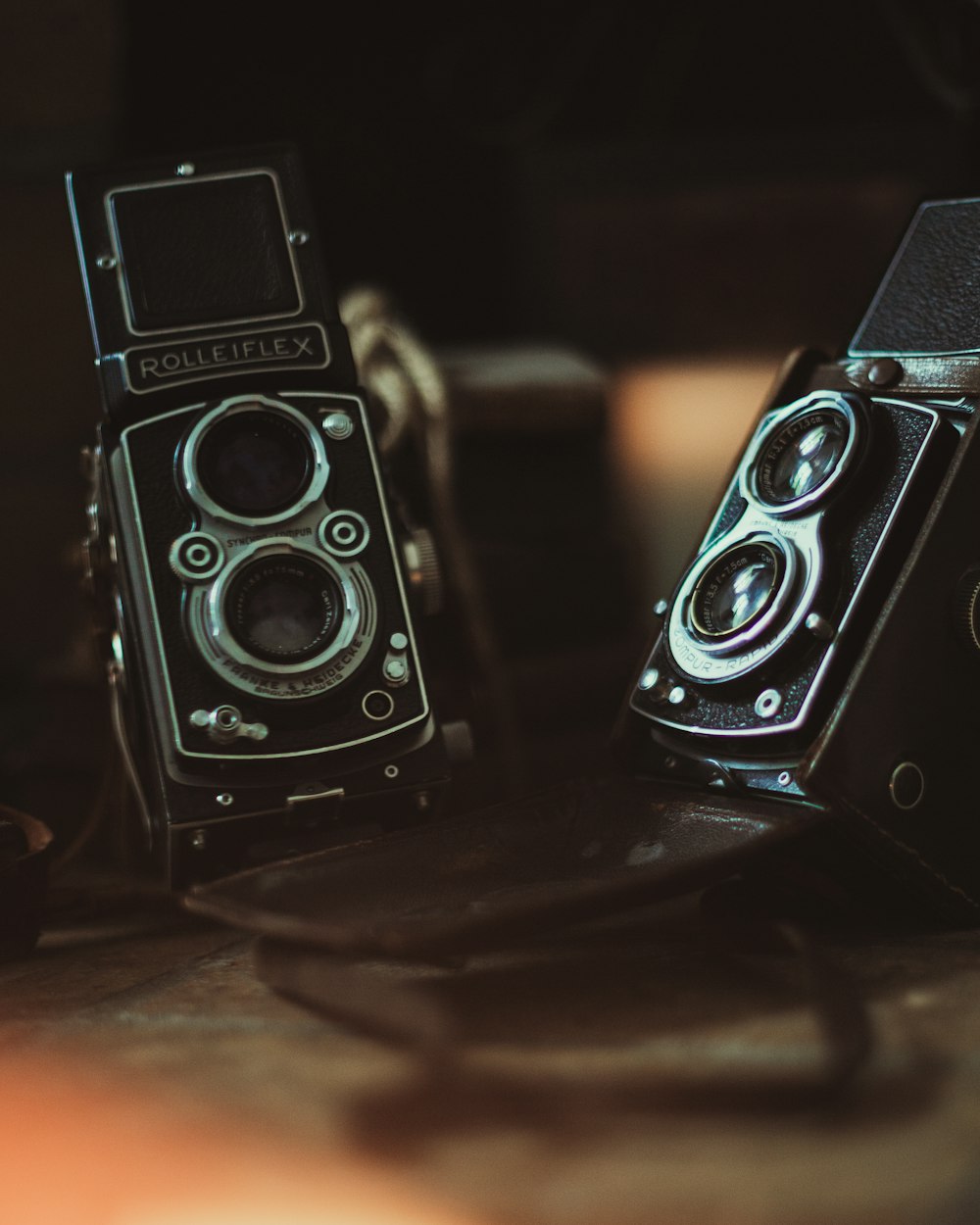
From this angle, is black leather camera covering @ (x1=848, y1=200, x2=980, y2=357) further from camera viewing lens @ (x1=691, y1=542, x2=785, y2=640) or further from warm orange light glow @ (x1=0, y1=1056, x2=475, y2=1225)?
warm orange light glow @ (x1=0, y1=1056, x2=475, y2=1225)

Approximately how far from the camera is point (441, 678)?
1.80 metres

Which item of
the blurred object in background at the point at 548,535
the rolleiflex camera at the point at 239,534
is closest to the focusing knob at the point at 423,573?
the rolleiflex camera at the point at 239,534

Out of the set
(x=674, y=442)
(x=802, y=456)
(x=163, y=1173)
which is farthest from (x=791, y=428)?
(x=674, y=442)

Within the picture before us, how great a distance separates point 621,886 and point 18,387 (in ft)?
6.83

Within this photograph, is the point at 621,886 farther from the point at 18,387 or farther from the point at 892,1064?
the point at 18,387

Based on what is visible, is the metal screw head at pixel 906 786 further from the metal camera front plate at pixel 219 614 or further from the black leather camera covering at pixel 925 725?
the metal camera front plate at pixel 219 614

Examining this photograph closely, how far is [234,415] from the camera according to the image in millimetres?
1027

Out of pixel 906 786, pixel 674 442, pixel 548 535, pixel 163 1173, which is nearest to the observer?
pixel 163 1173

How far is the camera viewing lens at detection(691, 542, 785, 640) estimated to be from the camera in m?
0.93

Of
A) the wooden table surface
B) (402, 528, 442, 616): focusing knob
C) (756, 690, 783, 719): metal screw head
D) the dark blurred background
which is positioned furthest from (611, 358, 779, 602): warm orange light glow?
the wooden table surface

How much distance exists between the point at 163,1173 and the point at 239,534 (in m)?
0.48

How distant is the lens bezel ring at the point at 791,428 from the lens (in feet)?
3.01

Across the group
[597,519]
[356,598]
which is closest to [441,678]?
[597,519]

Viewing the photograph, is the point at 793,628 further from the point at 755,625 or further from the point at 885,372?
the point at 885,372
